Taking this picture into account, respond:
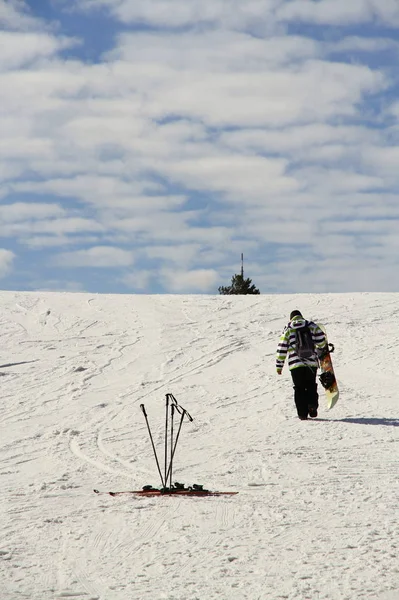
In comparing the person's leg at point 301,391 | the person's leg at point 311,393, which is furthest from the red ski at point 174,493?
the person's leg at point 311,393

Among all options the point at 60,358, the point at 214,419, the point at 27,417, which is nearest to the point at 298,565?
the point at 214,419

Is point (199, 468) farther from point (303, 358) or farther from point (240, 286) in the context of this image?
point (240, 286)

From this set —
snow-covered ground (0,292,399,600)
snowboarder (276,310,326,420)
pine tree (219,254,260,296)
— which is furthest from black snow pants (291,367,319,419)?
pine tree (219,254,260,296)

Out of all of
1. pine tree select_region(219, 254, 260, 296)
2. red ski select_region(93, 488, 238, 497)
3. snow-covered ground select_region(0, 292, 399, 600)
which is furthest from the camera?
pine tree select_region(219, 254, 260, 296)

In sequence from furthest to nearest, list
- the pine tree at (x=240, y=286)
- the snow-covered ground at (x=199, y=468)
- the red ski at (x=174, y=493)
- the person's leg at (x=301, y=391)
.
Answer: the pine tree at (x=240, y=286) → the person's leg at (x=301, y=391) → the red ski at (x=174, y=493) → the snow-covered ground at (x=199, y=468)

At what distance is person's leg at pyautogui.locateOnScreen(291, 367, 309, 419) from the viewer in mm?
12102

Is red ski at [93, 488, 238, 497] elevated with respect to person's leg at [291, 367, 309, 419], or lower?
lower

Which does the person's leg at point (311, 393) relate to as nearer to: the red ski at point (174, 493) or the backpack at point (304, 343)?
the backpack at point (304, 343)

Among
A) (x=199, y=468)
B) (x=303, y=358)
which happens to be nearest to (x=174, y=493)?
(x=199, y=468)

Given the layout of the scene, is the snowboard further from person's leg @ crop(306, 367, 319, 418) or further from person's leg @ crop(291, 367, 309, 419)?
person's leg @ crop(291, 367, 309, 419)

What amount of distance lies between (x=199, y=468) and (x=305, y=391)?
3.42 m

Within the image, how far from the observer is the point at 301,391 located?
12234 millimetres

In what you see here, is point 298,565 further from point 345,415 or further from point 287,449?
point 345,415

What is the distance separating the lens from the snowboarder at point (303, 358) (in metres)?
12.2
